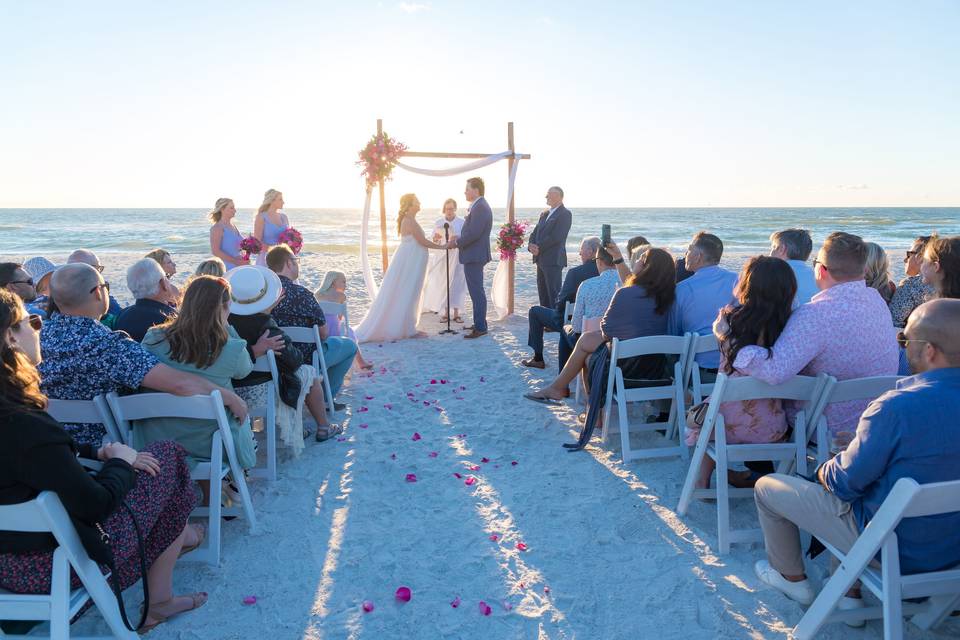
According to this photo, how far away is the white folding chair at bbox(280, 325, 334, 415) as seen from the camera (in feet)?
16.3

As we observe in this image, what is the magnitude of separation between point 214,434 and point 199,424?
0.60 ft

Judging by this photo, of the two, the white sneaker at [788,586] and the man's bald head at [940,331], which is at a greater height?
the man's bald head at [940,331]

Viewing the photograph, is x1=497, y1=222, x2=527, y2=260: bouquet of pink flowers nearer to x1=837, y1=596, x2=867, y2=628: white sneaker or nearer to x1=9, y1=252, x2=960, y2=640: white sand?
x1=9, y1=252, x2=960, y2=640: white sand

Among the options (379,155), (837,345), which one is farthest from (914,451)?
(379,155)

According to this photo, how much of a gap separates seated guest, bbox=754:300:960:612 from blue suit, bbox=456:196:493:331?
615 centimetres

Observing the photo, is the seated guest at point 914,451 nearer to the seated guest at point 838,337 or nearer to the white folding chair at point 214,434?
the seated guest at point 838,337

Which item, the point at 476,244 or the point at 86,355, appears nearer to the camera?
the point at 86,355

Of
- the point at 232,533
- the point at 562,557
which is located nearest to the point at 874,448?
the point at 562,557

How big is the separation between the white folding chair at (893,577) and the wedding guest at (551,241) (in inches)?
237

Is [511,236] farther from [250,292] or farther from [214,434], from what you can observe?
[214,434]

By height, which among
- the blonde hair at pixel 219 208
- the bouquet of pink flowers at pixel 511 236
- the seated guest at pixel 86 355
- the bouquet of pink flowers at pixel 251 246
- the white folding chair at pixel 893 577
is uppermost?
the blonde hair at pixel 219 208

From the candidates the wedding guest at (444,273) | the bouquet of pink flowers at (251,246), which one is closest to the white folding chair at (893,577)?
the bouquet of pink flowers at (251,246)

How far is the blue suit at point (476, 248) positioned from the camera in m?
8.33

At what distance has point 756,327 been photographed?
128 inches
